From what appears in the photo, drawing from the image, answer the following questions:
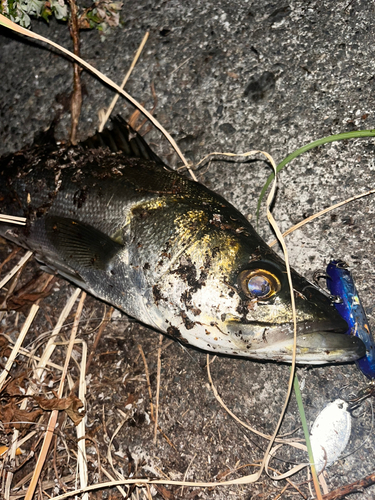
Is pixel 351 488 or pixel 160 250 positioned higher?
pixel 160 250

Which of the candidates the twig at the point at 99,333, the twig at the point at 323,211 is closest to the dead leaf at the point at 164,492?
Result: the twig at the point at 99,333

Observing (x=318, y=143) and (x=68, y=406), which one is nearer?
(x=318, y=143)

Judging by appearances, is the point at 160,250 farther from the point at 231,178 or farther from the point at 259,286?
the point at 231,178

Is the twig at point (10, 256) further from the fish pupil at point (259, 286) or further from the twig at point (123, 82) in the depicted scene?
the fish pupil at point (259, 286)

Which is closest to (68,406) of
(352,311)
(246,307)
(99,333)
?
(99,333)

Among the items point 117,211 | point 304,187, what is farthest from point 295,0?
point 117,211

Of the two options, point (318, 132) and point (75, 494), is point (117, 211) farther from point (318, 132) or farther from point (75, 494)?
point (75, 494)
